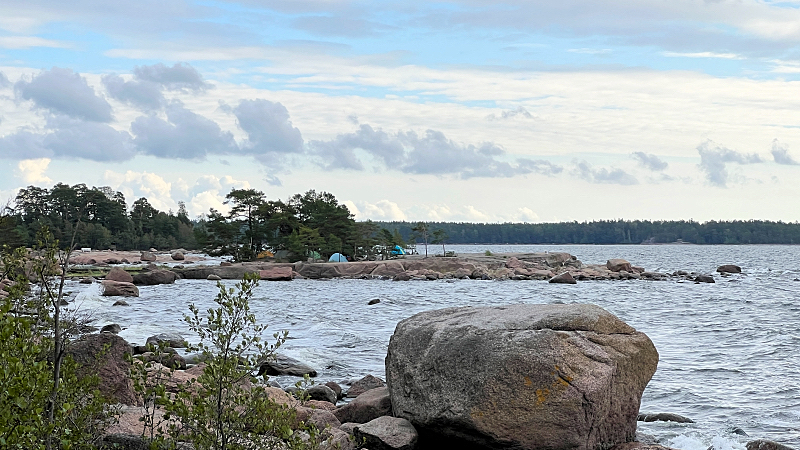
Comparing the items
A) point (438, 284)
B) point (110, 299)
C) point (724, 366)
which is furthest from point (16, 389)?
point (438, 284)

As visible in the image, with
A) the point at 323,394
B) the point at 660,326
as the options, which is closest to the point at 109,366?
the point at 323,394

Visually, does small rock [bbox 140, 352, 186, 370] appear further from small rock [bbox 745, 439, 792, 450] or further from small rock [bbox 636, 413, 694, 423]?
small rock [bbox 745, 439, 792, 450]

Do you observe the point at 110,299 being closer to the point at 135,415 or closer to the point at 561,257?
the point at 135,415

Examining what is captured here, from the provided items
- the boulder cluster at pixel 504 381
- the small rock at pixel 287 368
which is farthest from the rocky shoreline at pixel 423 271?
the boulder cluster at pixel 504 381

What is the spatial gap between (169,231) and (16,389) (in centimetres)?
12995

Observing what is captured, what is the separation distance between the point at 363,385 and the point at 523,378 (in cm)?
597

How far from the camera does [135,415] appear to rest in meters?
6.95

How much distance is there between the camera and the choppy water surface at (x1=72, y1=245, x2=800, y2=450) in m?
12.7

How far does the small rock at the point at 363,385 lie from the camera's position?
13.3 meters

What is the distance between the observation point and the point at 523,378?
317 inches

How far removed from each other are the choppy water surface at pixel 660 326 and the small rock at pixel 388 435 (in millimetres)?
4035

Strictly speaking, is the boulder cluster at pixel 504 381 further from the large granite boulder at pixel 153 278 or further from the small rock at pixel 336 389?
the large granite boulder at pixel 153 278

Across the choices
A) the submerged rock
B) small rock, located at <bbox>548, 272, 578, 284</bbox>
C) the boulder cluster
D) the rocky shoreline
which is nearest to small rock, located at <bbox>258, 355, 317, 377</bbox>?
the boulder cluster

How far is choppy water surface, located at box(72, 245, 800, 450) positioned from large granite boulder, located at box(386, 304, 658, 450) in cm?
243
